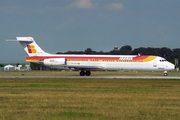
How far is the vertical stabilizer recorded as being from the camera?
1690 inches

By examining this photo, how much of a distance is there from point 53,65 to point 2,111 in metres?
30.8

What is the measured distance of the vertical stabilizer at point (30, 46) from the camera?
42.9 m

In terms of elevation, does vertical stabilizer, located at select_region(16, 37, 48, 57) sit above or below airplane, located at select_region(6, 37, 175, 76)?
above

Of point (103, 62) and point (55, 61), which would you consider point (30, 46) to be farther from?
point (103, 62)

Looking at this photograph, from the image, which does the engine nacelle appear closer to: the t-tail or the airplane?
the airplane

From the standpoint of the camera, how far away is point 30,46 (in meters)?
43.3

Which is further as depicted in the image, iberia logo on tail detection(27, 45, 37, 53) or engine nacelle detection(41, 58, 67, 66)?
iberia logo on tail detection(27, 45, 37, 53)

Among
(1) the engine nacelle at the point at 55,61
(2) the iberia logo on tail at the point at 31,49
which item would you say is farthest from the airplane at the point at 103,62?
(2) the iberia logo on tail at the point at 31,49

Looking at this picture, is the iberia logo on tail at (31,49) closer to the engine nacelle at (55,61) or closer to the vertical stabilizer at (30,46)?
the vertical stabilizer at (30,46)

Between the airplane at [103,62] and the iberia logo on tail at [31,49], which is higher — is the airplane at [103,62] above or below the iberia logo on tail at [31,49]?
below

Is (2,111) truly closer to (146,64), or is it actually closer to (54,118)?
(54,118)

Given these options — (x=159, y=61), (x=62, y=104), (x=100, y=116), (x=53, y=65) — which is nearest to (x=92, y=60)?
(x=53, y=65)

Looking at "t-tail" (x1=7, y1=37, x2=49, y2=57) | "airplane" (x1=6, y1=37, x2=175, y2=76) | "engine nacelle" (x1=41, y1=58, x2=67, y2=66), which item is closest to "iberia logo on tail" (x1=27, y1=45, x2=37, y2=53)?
"t-tail" (x1=7, y1=37, x2=49, y2=57)

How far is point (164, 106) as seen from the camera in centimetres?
1298
